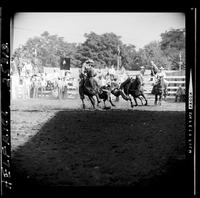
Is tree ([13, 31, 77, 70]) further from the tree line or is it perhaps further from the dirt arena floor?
the dirt arena floor

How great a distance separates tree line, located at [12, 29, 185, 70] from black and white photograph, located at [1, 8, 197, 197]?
0.01 metres

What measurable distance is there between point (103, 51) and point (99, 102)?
0.56m

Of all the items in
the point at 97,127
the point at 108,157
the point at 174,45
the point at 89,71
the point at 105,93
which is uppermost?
the point at 174,45

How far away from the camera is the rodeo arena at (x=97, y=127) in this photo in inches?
151

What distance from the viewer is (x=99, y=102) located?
398cm

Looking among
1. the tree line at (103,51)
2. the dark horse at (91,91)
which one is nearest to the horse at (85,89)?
the dark horse at (91,91)

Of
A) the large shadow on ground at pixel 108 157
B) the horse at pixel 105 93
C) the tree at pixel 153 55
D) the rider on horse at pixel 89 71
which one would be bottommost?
the large shadow on ground at pixel 108 157

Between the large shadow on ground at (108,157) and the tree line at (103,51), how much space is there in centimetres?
58

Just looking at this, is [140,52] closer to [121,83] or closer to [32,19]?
[121,83]

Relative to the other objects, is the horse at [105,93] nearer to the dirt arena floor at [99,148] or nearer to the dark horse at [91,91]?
the dark horse at [91,91]

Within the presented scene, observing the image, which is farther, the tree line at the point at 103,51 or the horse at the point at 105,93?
the horse at the point at 105,93

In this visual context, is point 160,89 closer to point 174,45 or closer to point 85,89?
point 174,45

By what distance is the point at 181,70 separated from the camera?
150 inches

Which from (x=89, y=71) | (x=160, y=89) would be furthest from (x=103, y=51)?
(x=160, y=89)
